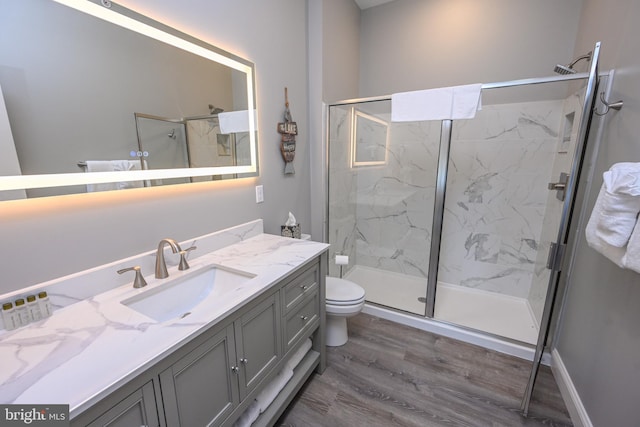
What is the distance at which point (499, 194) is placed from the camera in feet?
8.42

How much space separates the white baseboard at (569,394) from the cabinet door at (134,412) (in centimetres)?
196

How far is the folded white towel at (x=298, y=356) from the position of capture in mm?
1568

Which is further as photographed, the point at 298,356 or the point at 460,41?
the point at 460,41

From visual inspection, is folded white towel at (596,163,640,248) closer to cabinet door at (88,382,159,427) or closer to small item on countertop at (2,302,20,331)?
cabinet door at (88,382,159,427)

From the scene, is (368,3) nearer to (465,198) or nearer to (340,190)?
(340,190)

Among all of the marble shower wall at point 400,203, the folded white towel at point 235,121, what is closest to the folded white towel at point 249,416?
the folded white towel at point 235,121

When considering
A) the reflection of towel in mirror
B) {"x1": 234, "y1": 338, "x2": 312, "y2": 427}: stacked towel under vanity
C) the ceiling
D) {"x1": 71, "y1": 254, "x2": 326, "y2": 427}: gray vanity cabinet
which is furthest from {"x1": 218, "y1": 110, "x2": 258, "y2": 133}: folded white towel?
the ceiling

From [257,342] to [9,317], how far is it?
82cm

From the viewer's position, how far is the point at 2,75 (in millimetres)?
845

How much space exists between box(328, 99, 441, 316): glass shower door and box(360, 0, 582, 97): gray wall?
516mm

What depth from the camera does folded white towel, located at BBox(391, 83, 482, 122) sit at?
5.86 feet

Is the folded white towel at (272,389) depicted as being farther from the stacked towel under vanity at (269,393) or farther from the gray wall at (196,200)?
the gray wall at (196,200)

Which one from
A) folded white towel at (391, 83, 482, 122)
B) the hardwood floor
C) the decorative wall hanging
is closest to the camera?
the hardwood floor

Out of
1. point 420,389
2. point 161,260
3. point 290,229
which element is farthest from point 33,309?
point 420,389
